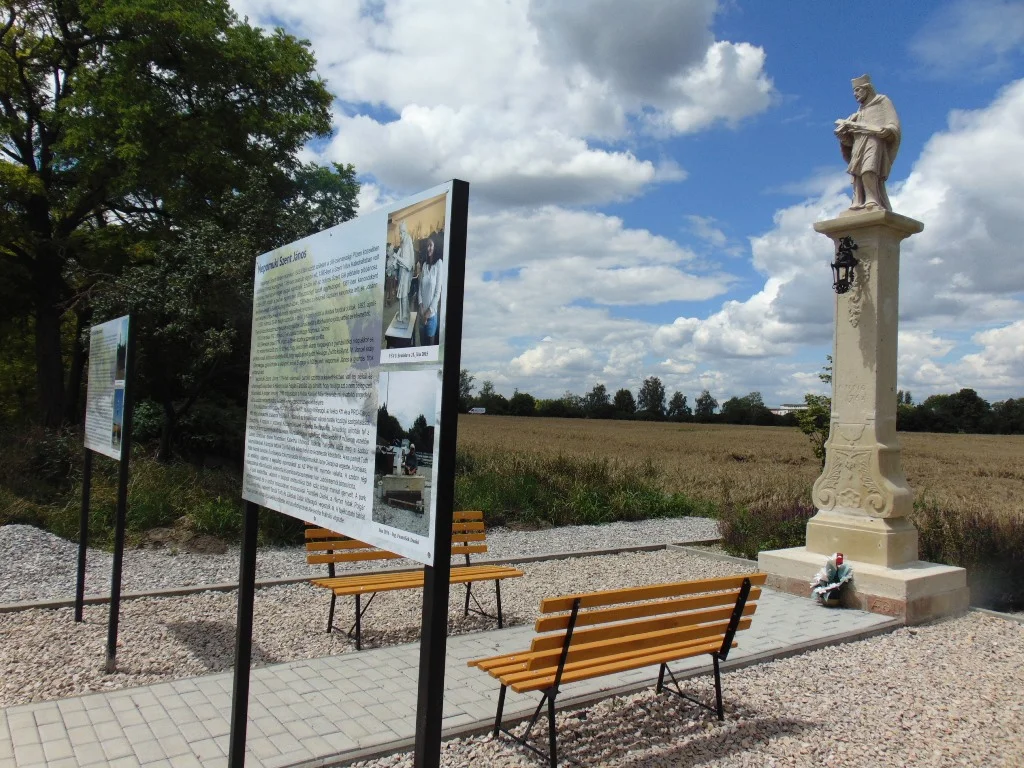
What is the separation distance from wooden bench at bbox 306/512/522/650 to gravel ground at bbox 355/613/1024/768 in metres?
1.93

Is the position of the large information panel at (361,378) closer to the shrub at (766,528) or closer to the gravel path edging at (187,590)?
the gravel path edging at (187,590)

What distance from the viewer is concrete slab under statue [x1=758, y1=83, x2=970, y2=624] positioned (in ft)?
24.9

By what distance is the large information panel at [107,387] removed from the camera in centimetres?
546

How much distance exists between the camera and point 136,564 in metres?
8.88

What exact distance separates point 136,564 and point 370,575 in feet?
12.3

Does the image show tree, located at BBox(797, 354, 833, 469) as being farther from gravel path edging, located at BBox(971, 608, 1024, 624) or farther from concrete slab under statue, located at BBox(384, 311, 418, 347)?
concrete slab under statue, located at BBox(384, 311, 418, 347)

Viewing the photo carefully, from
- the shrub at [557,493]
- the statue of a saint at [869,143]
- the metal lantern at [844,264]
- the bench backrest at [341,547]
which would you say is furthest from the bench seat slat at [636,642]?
the shrub at [557,493]

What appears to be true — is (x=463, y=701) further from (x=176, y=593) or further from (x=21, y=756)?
(x=176, y=593)

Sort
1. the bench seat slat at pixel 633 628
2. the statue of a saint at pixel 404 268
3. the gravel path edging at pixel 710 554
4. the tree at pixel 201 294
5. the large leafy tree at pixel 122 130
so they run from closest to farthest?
1. the statue of a saint at pixel 404 268
2. the bench seat slat at pixel 633 628
3. the gravel path edging at pixel 710 554
4. the tree at pixel 201 294
5. the large leafy tree at pixel 122 130

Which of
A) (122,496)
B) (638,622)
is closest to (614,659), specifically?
(638,622)

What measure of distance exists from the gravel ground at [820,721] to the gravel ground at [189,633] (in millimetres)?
2151

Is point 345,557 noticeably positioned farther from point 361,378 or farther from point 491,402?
point 491,402

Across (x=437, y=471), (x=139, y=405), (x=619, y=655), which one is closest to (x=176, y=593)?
(x=619, y=655)

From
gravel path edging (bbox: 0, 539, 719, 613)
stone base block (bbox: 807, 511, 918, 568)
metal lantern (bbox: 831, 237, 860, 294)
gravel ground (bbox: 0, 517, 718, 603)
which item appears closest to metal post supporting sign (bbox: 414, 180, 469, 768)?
gravel path edging (bbox: 0, 539, 719, 613)
